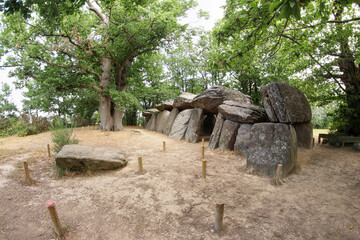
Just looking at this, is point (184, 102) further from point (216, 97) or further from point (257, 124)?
point (257, 124)

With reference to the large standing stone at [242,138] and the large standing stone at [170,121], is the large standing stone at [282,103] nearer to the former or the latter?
the large standing stone at [242,138]

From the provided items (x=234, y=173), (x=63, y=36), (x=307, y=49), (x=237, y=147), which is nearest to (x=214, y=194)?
(x=234, y=173)

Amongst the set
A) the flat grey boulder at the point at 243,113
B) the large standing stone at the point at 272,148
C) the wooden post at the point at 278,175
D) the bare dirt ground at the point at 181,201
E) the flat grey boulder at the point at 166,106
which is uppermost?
the flat grey boulder at the point at 166,106

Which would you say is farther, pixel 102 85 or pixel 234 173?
pixel 102 85

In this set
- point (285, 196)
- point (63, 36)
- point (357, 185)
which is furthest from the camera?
point (63, 36)

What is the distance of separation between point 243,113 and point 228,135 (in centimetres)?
99

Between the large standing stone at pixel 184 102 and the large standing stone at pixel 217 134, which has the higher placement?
the large standing stone at pixel 184 102

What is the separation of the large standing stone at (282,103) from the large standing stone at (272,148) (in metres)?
0.28

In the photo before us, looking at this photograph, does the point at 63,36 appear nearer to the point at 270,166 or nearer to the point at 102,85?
the point at 102,85

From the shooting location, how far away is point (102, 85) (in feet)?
34.3

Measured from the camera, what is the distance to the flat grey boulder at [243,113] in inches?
248

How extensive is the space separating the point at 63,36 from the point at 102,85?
3061 mm

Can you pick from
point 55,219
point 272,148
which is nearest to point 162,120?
point 272,148

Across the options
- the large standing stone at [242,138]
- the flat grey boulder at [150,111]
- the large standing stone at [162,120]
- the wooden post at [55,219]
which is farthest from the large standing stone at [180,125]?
the wooden post at [55,219]
